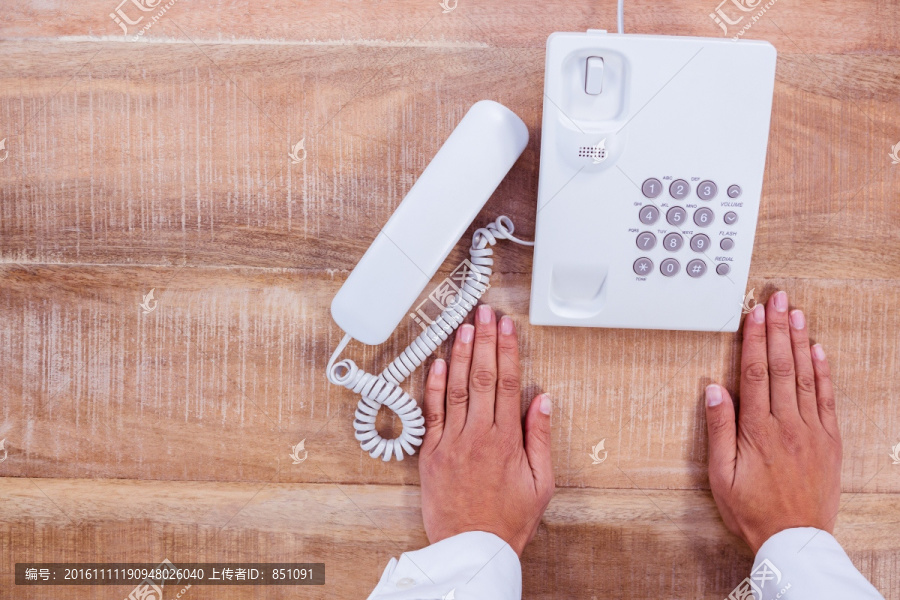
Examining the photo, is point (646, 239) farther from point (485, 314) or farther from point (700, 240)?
point (485, 314)

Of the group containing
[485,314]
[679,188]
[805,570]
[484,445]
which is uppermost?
[679,188]

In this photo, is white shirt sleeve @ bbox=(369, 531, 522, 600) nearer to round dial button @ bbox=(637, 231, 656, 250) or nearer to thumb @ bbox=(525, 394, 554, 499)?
thumb @ bbox=(525, 394, 554, 499)

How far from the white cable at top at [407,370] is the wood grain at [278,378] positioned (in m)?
0.03

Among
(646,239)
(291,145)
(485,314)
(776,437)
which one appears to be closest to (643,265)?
(646,239)

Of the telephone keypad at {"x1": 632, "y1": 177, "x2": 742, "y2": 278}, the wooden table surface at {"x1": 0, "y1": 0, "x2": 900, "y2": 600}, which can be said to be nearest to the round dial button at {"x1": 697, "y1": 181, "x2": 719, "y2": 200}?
the telephone keypad at {"x1": 632, "y1": 177, "x2": 742, "y2": 278}

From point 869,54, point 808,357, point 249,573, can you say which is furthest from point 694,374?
point 249,573

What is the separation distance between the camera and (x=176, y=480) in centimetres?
63

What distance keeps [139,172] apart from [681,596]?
78 centimetres

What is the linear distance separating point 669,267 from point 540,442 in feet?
0.78

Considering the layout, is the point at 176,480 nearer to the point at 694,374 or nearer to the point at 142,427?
the point at 142,427

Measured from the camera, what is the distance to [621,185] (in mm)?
521

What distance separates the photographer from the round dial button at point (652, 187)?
520 millimetres

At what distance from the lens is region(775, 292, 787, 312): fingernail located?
60 cm

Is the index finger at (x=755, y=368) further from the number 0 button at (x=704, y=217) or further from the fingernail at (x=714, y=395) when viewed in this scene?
the number 0 button at (x=704, y=217)
